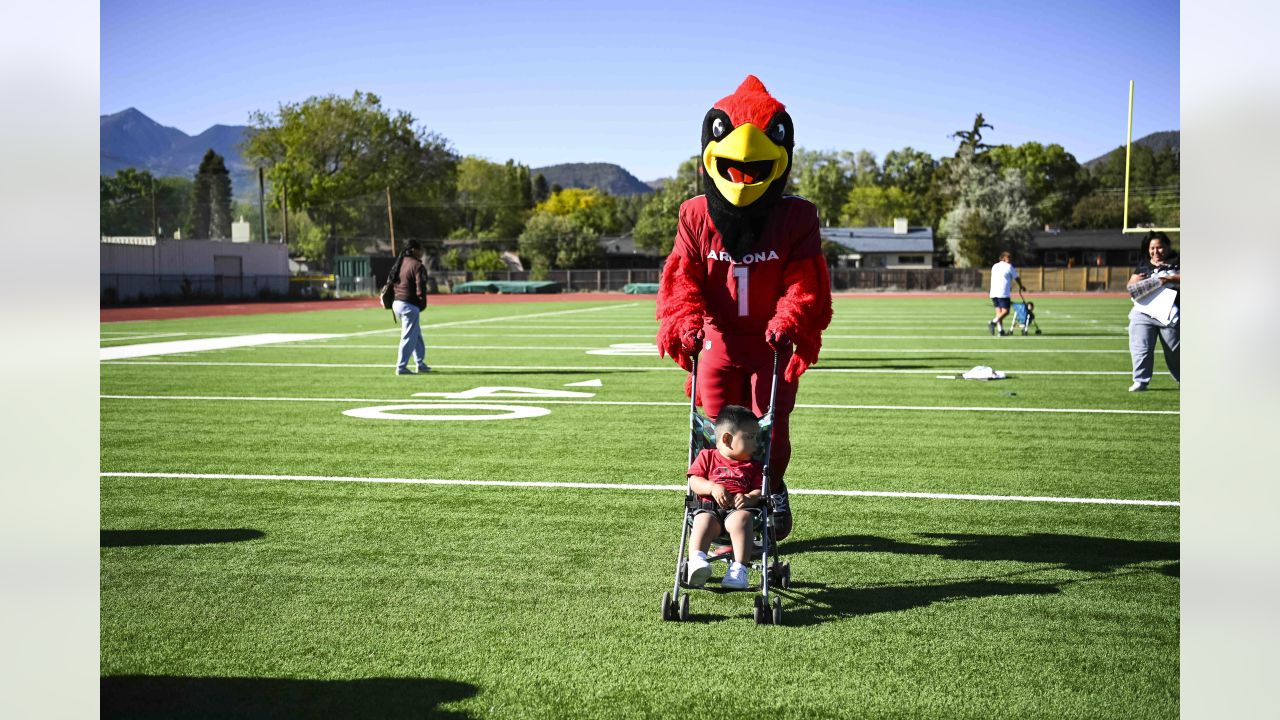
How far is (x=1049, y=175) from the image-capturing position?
12044cm

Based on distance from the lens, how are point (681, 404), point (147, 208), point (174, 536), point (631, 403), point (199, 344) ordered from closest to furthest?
point (174, 536) < point (681, 404) < point (631, 403) < point (199, 344) < point (147, 208)

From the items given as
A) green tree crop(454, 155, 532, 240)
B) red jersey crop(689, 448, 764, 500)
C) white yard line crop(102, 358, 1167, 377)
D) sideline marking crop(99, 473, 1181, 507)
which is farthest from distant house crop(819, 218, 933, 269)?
red jersey crop(689, 448, 764, 500)

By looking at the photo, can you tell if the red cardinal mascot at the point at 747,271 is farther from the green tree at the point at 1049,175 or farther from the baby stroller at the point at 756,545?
the green tree at the point at 1049,175

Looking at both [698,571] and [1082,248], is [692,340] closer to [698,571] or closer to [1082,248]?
[698,571]

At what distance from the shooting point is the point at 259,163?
331 feet

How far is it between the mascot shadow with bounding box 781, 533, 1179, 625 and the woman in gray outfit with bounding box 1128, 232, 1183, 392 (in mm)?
7119

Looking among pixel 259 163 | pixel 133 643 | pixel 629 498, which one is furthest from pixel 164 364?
pixel 259 163

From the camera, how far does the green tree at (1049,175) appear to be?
11338 cm

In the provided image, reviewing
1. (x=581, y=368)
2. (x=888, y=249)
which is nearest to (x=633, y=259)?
(x=888, y=249)

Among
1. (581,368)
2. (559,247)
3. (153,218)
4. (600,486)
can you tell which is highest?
(559,247)

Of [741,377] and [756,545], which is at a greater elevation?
[741,377]

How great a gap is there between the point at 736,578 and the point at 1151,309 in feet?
30.1

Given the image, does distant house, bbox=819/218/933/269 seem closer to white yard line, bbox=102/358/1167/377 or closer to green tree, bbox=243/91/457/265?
green tree, bbox=243/91/457/265
